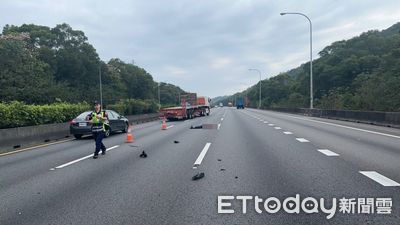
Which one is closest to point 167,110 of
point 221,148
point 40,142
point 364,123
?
point 364,123

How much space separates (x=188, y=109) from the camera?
40781 mm

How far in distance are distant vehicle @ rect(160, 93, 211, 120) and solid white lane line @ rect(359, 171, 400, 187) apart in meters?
30.3

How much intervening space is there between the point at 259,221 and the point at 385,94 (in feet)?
122

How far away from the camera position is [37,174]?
8656 millimetres

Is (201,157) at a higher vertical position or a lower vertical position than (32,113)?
lower

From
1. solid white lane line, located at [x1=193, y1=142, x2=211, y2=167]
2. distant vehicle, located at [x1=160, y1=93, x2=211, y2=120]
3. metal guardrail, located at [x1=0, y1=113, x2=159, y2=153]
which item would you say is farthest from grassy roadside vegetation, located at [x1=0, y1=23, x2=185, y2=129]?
solid white lane line, located at [x1=193, y1=142, x2=211, y2=167]

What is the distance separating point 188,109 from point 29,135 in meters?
24.7

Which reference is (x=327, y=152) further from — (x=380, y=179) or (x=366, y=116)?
(x=366, y=116)

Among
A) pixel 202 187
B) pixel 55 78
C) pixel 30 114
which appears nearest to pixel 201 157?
pixel 202 187

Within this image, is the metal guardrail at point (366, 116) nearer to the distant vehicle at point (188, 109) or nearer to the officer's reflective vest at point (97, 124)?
the distant vehicle at point (188, 109)

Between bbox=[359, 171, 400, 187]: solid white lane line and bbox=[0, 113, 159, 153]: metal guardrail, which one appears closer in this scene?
bbox=[359, 171, 400, 187]: solid white lane line

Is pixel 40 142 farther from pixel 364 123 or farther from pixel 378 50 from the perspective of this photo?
pixel 378 50

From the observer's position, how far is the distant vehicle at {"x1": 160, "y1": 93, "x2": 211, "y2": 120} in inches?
1489

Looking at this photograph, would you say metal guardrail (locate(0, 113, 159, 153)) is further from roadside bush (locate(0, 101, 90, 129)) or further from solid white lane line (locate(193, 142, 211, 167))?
solid white lane line (locate(193, 142, 211, 167))
